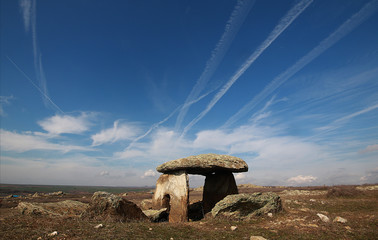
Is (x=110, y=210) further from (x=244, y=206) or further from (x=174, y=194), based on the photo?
(x=244, y=206)

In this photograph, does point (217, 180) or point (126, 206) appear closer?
point (126, 206)

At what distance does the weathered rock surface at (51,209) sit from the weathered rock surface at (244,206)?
334 inches

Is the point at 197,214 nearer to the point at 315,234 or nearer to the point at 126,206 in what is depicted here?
the point at 126,206

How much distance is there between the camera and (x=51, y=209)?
40.3 feet

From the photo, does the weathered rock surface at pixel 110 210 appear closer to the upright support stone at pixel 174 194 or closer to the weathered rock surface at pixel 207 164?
the upright support stone at pixel 174 194

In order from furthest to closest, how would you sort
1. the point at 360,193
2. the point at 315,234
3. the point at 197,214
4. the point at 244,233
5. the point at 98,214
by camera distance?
the point at 360,193, the point at 197,214, the point at 98,214, the point at 244,233, the point at 315,234

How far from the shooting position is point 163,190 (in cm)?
1380

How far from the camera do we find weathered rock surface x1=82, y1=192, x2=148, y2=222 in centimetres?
949

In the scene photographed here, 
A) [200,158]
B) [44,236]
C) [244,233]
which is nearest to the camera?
[44,236]

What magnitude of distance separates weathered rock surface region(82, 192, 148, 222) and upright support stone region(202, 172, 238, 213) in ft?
19.1

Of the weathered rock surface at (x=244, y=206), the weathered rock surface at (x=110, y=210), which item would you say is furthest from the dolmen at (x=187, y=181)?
the weathered rock surface at (x=110, y=210)

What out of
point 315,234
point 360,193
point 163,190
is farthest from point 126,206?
point 360,193

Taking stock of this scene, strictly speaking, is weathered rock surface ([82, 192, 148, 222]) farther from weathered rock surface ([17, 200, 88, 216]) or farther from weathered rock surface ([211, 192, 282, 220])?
weathered rock surface ([211, 192, 282, 220])

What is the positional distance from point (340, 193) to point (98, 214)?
69.9 feet
